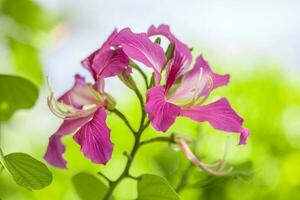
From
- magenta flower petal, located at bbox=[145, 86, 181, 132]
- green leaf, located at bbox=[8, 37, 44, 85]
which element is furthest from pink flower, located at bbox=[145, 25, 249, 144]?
green leaf, located at bbox=[8, 37, 44, 85]

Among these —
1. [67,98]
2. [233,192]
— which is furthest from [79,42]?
[67,98]

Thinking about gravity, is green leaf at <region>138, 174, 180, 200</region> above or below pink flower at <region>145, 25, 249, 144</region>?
below

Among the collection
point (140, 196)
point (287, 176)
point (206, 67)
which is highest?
point (206, 67)

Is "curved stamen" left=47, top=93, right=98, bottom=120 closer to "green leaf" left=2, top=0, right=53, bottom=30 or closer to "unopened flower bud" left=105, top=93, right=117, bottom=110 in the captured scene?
"unopened flower bud" left=105, top=93, right=117, bottom=110

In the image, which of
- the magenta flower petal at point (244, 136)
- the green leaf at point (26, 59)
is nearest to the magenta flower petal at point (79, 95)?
the magenta flower petal at point (244, 136)

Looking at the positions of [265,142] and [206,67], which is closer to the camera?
[206,67]

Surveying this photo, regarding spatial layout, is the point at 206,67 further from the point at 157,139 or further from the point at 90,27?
the point at 90,27
